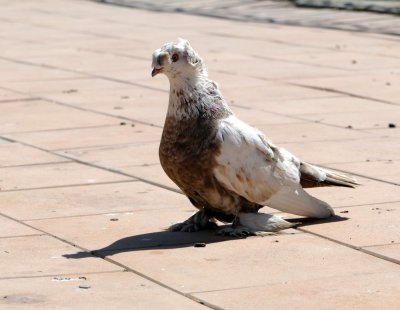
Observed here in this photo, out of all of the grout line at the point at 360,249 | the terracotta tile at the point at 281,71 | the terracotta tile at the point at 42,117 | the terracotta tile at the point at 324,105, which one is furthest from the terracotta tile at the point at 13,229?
the terracotta tile at the point at 281,71

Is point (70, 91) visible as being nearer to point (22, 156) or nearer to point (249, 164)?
point (22, 156)

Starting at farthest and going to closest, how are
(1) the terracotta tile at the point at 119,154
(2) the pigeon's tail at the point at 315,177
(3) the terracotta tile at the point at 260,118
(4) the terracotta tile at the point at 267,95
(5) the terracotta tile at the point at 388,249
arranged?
(4) the terracotta tile at the point at 267,95, (3) the terracotta tile at the point at 260,118, (1) the terracotta tile at the point at 119,154, (2) the pigeon's tail at the point at 315,177, (5) the terracotta tile at the point at 388,249

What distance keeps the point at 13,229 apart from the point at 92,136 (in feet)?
12.1

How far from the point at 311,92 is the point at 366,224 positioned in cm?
620

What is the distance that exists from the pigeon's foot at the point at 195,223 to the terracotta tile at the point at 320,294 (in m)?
1.32

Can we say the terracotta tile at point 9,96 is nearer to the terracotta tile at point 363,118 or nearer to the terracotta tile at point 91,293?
the terracotta tile at point 363,118

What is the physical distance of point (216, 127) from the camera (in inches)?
316

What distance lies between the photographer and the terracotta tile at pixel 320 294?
6629mm

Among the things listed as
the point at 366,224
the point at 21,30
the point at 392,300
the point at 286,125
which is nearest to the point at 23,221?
the point at 366,224

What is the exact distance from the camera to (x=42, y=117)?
1322cm

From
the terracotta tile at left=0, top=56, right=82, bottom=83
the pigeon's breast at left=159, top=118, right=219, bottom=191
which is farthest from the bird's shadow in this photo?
the terracotta tile at left=0, top=56, right=82, bottom=83

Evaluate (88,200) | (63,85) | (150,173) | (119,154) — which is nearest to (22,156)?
(119,154)

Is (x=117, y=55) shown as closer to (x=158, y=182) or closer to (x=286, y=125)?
(x=286, y=125)

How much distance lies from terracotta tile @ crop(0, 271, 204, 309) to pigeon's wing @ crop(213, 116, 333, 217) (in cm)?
108
